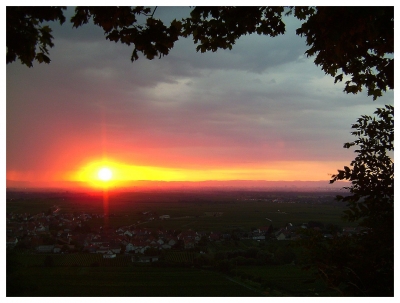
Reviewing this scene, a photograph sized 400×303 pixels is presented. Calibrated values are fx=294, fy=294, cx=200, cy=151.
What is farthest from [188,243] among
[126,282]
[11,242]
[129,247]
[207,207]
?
[207,207]

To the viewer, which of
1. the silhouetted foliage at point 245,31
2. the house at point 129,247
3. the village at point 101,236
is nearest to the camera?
the silhouetted foliage at point 245,31

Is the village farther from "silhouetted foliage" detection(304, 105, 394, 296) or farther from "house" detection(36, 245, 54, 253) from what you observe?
"silhouetted foliage" detection(304, 105, 394, 296)

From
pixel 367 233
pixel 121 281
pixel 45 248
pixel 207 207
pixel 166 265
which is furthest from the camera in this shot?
pixel 207 207

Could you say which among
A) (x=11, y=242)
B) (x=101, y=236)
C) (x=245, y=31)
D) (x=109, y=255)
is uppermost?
(x=245, y=31)

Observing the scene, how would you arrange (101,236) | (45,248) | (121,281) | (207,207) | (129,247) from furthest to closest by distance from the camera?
(207,207) < (101,236) < (129,247) < (45,248) < (121,281)

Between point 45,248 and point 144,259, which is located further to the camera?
point 144,259

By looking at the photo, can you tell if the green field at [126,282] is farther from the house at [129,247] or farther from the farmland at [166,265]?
the house at [129,247]

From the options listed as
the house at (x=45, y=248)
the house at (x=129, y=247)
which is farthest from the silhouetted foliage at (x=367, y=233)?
the house at (x=45, y=248)

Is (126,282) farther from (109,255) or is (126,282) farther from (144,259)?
(109,255)

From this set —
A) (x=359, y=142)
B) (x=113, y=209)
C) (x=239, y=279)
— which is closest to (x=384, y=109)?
(x=359, y=142)
